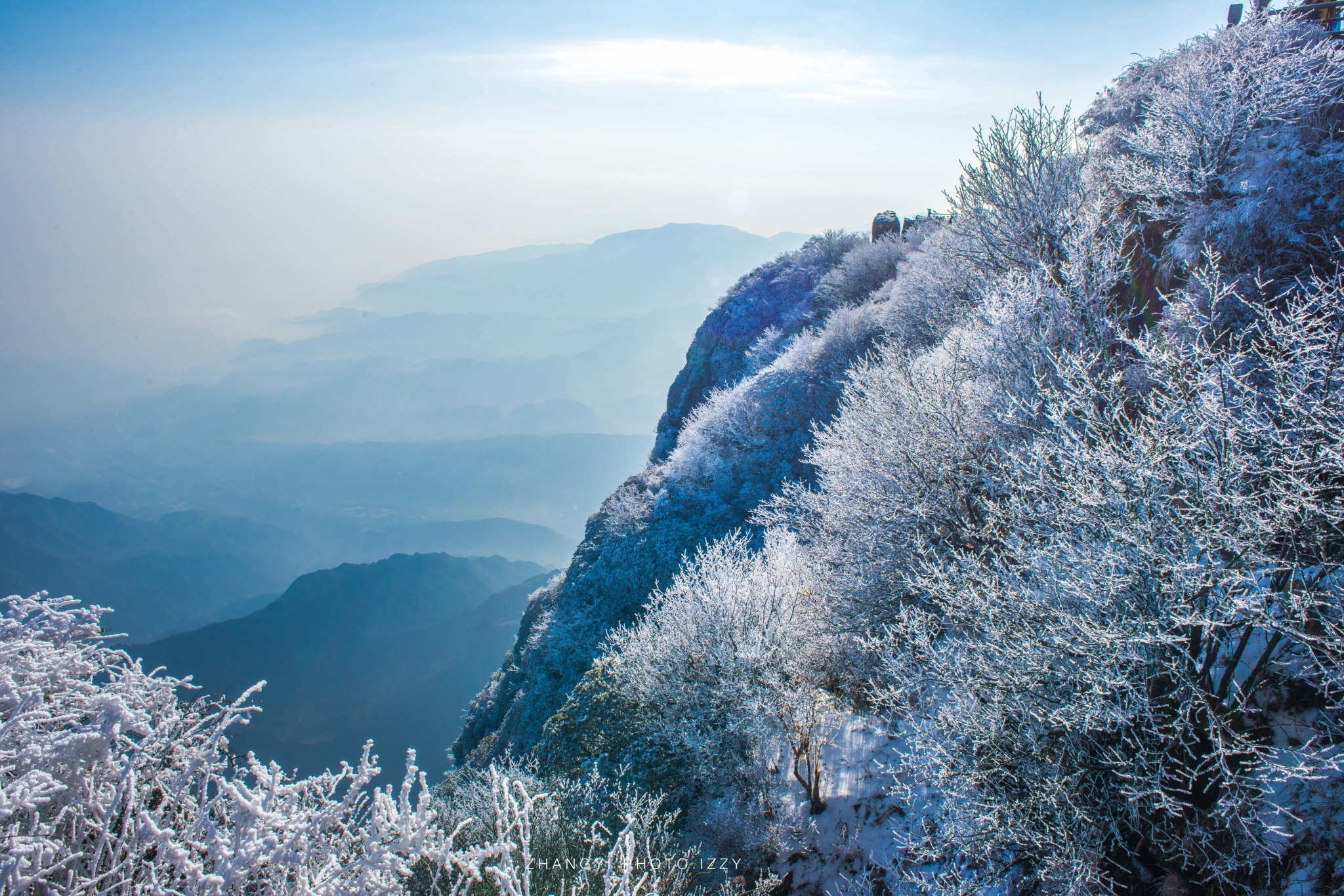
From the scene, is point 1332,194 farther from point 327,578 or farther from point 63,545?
point 63,545

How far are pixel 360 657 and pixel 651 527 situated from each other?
374ft

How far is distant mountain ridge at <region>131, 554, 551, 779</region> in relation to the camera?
3880 inches

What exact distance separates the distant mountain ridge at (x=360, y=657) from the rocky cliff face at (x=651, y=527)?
63514 millimetres

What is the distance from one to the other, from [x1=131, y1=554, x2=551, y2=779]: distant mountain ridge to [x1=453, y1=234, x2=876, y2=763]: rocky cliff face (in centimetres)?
6351

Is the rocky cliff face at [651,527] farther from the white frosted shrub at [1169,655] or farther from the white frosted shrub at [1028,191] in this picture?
the white frosted shrub at [1169,655]

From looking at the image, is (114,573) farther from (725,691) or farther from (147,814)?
(147,814)

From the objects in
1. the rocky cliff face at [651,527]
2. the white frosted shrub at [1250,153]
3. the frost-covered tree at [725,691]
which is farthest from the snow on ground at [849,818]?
the rocky cliff face at [651,527]

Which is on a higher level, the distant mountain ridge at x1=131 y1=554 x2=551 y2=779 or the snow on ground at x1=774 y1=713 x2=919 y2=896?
the snow on ground at x1=774 y1=713 x2=919 y2=896

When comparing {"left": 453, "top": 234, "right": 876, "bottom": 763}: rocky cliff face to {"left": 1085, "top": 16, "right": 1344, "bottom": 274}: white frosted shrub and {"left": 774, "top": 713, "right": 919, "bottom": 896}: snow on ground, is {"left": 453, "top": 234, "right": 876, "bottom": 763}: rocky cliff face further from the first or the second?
{"left": 1085, "top": 16, "right": 1344, "bottom": 274}: white frosted shrub

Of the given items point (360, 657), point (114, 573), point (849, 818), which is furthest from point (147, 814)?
point (114, 573)

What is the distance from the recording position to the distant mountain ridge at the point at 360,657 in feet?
323

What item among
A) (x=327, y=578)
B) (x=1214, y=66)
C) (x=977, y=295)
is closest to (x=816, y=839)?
(x=977, y=295)

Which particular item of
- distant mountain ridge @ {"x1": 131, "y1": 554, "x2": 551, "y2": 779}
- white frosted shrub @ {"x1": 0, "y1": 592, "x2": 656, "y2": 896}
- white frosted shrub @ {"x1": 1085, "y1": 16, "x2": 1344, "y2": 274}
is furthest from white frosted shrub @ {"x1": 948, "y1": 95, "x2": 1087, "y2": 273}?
distant mountain ridge @ {"x1": 131, "y1": 554, "x2": 551, "y2": 779}

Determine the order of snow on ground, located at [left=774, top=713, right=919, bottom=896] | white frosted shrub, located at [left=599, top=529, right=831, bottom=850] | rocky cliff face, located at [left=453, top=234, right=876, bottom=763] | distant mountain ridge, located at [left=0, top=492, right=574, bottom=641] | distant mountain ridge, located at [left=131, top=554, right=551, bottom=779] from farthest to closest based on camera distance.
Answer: distant mountain ridge, located at [left=0, top=492, right=574, bottom=641], distant mountain ridge, located at [left=131, top=554, right=551, bottom=779], rocky cliff face, located at [left=453, top=234, right=876, bottom=763], white frosted shrub, located at [left=599, top=529, right=831, bottom=850], snow on ground, located at [left=774, top=713, right=919, bottom=896]
